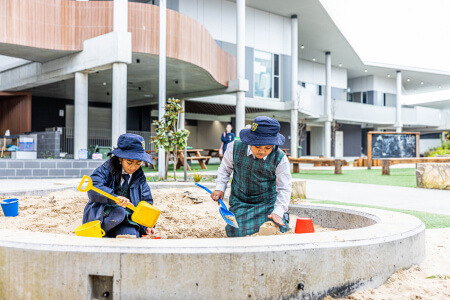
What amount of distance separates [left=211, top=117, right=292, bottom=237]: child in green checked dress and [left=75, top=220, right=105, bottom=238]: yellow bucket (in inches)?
36.9

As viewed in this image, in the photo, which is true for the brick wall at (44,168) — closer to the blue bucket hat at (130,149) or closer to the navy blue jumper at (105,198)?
the navy blue jumper at (105,198)

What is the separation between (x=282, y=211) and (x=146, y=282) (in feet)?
4.53

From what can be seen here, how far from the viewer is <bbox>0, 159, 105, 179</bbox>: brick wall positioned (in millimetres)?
11203

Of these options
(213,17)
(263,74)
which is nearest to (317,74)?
(263,74)

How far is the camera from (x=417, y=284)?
8.75 ft

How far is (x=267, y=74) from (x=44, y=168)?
14.5 metres

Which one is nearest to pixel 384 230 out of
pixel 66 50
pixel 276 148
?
pixel 276 148

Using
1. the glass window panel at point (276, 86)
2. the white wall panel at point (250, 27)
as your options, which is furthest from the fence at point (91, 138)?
the glass window panel at point (276, 86)

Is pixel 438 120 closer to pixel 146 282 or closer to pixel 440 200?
pixel 440 200

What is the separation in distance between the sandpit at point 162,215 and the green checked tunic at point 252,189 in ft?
0.76

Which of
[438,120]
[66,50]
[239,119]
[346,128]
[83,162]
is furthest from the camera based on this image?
[438,120]

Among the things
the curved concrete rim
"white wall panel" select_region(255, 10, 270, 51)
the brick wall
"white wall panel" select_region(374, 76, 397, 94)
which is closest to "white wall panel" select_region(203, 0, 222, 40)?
"white wall panel" select_region(255, 10, 270, 51)

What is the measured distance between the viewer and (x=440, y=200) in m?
7.57

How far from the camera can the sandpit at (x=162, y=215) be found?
4000 millimetres
